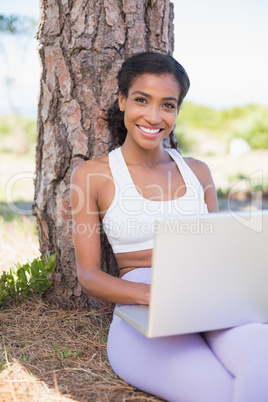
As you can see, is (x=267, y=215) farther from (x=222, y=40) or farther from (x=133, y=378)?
(x=222, y=40)

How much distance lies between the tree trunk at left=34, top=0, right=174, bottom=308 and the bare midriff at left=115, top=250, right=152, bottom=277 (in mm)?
465

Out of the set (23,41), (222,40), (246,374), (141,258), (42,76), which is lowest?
(246,374)

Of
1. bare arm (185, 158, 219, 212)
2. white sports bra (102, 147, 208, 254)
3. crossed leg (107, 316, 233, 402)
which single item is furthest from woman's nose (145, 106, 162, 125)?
crossed leg (107, 316, 233, 402)

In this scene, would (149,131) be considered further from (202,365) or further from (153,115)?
(202,365)

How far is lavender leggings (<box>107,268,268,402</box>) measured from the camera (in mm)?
1442

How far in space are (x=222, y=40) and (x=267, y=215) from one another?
18.0 m

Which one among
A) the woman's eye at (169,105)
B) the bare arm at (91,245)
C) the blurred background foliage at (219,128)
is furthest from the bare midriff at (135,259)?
the blurred background foliage at (219,128)

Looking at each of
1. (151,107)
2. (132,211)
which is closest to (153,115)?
(151,107)

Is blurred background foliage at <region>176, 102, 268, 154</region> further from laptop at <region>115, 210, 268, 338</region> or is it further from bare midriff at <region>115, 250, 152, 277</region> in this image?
laptop at <region>115, 210, 268, 338</region>

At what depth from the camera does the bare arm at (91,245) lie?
1.80m

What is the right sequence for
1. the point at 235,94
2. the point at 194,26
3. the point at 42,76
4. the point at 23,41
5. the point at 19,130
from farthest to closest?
the point at 194,26 → the point at 235,94 → the point at 19,130 → the point at 23,41 → the point at 42,76

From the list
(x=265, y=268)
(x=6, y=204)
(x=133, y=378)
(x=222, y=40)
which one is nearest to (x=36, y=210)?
(x=133, y=378)

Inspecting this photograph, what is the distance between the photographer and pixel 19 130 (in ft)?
45.6

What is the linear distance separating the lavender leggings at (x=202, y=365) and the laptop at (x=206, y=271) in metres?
0.09
